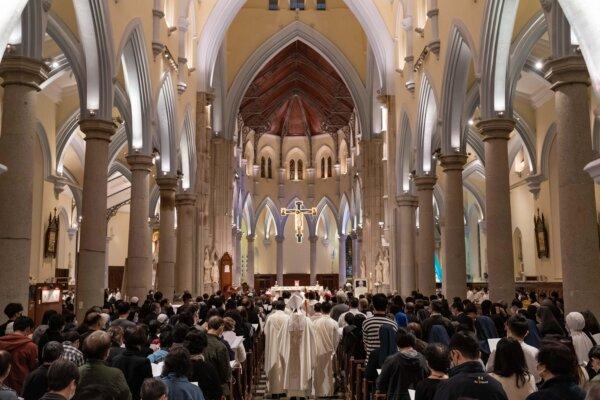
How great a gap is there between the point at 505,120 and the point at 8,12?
34.2 feet

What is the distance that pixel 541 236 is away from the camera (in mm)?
23109

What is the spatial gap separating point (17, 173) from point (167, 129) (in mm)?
9717

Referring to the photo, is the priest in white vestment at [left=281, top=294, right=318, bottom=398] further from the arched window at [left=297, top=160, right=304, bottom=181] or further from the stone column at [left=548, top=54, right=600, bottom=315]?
the arched window at [left=297, top=160, right=304, bottom=181]

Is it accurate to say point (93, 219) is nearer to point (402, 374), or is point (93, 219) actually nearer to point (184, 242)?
point (402, 374)

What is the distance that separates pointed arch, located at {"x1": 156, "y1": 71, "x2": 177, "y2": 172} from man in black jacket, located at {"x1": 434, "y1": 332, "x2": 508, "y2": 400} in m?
15.7

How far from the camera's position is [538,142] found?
2317 cm

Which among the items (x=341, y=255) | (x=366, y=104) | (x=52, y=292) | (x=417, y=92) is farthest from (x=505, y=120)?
(x=341, y=255)

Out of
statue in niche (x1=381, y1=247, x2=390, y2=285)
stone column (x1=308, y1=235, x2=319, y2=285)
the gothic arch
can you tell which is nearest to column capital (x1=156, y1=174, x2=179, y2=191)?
statue in niche (x1=381, y1=247, x2=390, y2=285)

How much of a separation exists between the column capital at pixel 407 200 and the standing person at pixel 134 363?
17288 mm

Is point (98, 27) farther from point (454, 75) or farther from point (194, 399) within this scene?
point (194, 399)

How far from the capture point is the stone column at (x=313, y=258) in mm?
43688

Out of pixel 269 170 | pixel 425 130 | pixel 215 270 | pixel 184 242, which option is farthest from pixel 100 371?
pixel 269 170

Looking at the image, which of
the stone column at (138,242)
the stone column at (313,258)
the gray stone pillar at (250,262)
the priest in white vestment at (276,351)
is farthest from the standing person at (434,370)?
the stone column at (313,258)

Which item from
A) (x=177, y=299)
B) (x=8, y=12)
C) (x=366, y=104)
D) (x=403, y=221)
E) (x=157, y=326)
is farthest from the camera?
(x=366, y=104)
